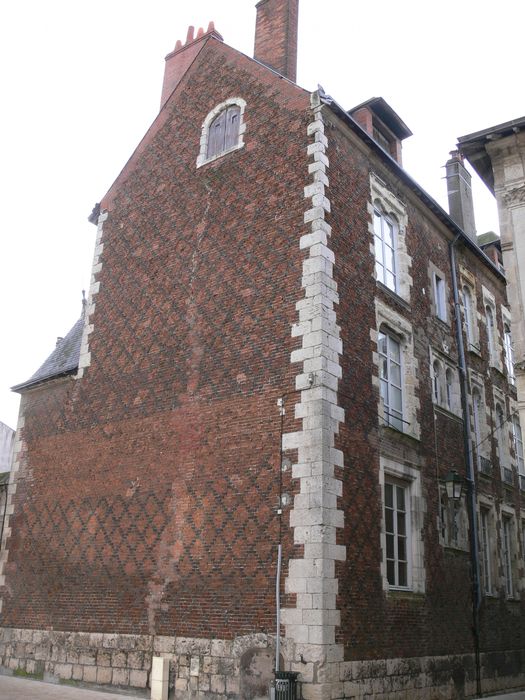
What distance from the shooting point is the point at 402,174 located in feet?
51.6

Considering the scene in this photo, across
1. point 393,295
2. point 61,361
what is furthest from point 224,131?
point 61,361

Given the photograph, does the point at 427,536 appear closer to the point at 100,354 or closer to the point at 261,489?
the point at 261,489

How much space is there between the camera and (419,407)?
14.3 metres

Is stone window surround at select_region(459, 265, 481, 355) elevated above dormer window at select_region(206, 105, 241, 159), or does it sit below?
below

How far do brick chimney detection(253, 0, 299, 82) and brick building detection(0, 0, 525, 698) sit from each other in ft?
0.18

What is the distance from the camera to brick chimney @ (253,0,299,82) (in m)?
16.2

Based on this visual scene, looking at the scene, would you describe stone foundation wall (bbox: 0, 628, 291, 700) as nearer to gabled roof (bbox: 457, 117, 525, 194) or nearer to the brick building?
the brick building

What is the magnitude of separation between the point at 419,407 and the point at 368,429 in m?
2.35

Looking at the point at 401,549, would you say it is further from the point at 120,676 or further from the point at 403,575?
the point at 120,676

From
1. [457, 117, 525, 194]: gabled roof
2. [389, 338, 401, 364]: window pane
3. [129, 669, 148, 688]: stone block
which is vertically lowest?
[129, 669, 148, 688]: stone block

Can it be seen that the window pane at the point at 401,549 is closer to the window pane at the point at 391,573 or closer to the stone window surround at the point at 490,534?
the window pane at the point at 391,573

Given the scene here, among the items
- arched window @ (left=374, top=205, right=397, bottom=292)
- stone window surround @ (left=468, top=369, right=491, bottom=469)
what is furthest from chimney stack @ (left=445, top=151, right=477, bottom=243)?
arched window @ (left=374, top=205, right=397, bottom=292)

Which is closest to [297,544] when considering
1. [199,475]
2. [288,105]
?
[199,475]

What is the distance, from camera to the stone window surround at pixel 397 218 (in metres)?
14.8
